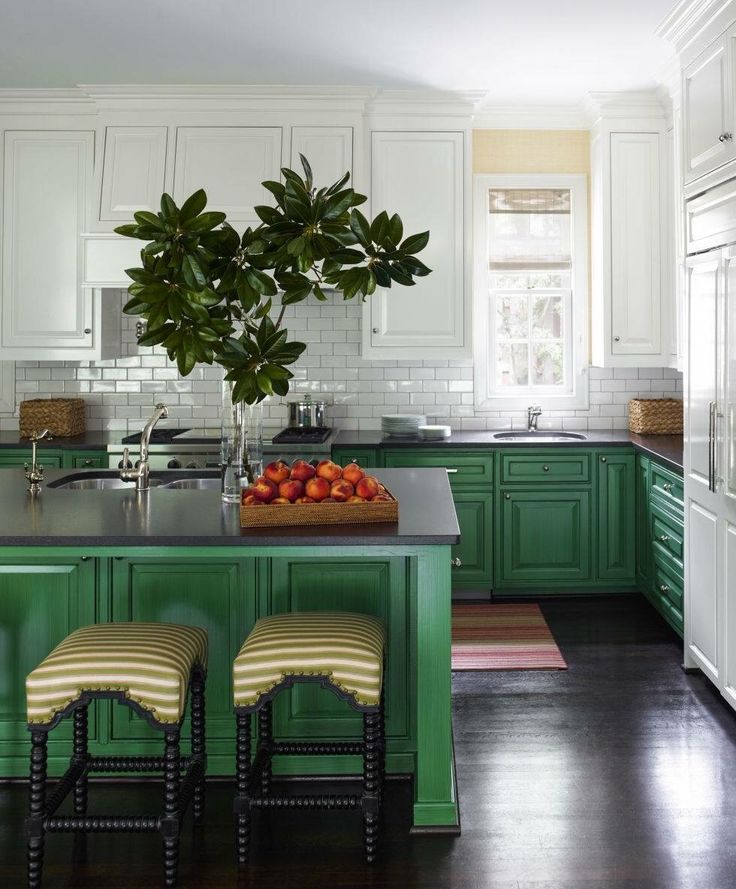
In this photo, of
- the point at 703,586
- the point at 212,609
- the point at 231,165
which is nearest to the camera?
the point at 212,609

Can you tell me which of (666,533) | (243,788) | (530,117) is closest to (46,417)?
(530,117)

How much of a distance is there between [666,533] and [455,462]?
49.6 inches

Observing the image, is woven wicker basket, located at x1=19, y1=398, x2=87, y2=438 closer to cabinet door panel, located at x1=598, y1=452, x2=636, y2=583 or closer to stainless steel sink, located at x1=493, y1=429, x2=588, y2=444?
stainless steel sink, located at x1=493, y1=429, x2=588, y2=444

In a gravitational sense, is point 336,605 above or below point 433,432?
below

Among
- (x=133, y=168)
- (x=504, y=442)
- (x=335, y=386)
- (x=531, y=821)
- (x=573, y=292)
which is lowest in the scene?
(x=531, y=821)

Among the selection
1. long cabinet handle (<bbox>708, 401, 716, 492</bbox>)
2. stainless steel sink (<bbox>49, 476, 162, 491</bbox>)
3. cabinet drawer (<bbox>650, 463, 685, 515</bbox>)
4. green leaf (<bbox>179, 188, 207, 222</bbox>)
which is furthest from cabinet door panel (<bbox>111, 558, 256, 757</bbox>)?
cabinet drawer (<bbox>650, 463, 685, 515</bbox>)

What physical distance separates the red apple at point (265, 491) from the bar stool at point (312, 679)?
0.40m

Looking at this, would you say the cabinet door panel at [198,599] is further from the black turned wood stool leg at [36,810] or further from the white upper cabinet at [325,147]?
the white upper cabinet at [325,147]

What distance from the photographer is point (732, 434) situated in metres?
4.02

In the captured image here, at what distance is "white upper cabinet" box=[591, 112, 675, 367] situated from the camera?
6078mm

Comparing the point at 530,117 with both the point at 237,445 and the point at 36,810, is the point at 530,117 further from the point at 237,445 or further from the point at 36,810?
the point at 36,810

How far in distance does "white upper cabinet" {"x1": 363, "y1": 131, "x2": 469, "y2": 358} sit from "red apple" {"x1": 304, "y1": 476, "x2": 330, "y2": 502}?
114 inches

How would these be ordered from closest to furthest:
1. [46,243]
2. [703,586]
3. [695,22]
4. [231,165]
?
1. [695,22]
2. [703,586]
3. [231,165]
4. [46,243]

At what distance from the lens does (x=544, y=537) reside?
6016 millimetres
